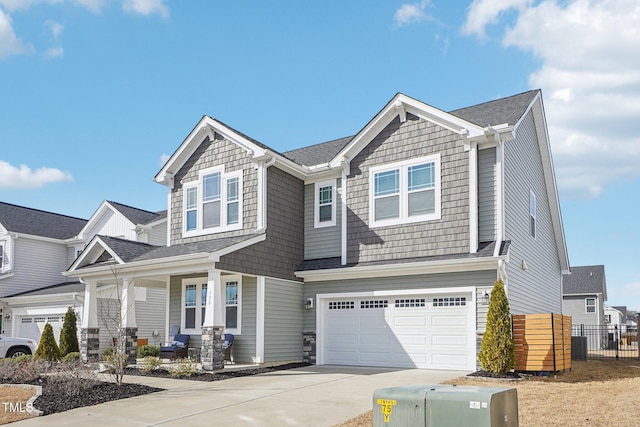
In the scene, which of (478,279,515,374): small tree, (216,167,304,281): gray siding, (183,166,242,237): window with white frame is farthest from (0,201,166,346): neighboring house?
(478,279,515,374): small tree

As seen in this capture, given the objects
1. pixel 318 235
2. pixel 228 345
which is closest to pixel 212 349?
pixel 228 345

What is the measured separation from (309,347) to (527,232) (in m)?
7.35

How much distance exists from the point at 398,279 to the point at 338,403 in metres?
6.24

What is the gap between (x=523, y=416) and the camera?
29.0ft

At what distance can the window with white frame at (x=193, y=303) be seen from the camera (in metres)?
18.1

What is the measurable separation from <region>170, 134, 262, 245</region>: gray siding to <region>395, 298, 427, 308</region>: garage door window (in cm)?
462

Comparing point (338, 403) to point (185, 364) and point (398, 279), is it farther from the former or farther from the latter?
point (398, 279)

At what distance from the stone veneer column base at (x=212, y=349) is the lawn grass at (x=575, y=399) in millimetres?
5789

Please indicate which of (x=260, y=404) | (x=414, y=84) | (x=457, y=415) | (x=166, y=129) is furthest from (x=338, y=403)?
(x=166, y=129)

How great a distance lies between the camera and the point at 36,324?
26.4 meters

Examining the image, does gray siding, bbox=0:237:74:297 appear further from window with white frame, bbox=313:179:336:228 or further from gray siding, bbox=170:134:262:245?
window with white frame, bbox=313:179:336:228

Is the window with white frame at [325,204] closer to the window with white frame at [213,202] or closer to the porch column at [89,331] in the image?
the window with white frame at [213,202]

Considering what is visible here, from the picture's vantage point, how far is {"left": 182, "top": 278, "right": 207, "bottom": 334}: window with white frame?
18.1 m

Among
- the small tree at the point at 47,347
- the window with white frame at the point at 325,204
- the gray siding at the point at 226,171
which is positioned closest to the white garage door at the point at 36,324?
the small tree at the point at 47,347
